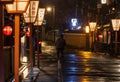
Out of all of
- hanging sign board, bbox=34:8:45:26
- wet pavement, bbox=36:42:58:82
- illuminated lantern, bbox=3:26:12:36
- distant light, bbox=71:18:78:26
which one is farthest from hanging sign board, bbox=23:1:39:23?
distant light, bbox=71:18:78:26

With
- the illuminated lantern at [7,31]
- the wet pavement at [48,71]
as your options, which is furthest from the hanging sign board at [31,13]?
the illuminated lantern at [7,31]

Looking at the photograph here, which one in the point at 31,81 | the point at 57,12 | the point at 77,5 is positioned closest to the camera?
the point at 31,81

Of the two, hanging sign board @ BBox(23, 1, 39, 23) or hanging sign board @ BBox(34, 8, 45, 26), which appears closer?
hanging sign board @ BBox(23, 1, 39, 23)

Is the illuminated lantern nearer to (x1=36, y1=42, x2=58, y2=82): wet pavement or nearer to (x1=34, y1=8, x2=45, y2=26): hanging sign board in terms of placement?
(x1=36, y1=42, x2=58, y2=82): wet pavement

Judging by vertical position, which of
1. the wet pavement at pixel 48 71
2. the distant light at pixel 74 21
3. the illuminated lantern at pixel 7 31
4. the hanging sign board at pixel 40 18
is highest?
the distant light at pixel 74 21

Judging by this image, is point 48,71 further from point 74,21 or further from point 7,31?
point 74,21

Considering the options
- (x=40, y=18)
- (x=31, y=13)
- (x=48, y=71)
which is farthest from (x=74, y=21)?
(x=31, y=13)

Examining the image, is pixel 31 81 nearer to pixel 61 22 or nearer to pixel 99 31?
pixel 99 31

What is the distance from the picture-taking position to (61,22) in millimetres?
85125

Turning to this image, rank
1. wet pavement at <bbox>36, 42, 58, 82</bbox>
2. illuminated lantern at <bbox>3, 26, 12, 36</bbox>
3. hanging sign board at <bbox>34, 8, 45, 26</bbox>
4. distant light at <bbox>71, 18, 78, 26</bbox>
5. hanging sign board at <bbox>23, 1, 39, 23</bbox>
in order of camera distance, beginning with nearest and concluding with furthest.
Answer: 1. hanging sign board at <bbox>23, 1, 39, 23</bbox>
2. wet pavement at <bbox>36, 42, 58, 82</bbox>
3. hanging sign board at <bbox>34, 8, 45, 26</bbox>
4. illuminated lantern at <bbox>3, 26, 12, 36</bbox>
5. distant light at <bbox>71, 18, 78, 26</bbox>

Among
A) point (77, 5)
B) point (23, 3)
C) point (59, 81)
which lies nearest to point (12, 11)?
point (23, 3)

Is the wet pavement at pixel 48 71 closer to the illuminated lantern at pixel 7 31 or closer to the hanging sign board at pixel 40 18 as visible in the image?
the hanging sign board at pixel 40 18

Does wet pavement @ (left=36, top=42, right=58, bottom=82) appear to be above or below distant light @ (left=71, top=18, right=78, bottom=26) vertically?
below

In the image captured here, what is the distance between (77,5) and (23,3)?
68749 millimetres
